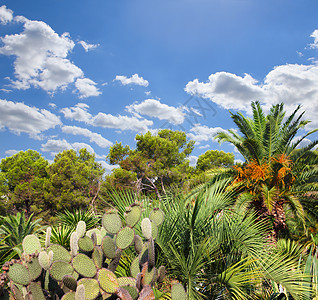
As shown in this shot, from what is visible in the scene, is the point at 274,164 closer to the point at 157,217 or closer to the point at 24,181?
the point at 157,217

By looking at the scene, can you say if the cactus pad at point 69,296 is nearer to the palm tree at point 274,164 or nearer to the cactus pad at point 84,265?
the cactus pad at point 84,265

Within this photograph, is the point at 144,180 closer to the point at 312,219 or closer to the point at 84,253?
the point at 312,219

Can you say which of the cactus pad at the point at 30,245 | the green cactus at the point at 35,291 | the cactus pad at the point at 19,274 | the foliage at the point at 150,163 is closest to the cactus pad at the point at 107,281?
the green cactus at the point at 35,291

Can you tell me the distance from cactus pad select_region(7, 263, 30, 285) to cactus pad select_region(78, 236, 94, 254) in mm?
672

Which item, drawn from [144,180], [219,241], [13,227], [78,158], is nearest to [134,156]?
[144,180]

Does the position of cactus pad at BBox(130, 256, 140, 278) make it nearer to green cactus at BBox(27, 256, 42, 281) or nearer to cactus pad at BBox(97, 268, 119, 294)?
cactus pad at BBox(97, 268, 119, 294)

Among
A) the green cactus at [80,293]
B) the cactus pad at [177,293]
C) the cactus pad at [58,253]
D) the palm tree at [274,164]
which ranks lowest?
the cactus pad at [177,293]

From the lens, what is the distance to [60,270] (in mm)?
3463

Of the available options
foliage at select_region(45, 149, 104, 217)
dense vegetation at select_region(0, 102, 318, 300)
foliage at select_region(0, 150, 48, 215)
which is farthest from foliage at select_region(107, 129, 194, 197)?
foliage at select_region(0, 150, 48, 215)

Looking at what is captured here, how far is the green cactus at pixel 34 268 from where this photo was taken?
3453 mm

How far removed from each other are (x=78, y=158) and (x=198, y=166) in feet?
44.4

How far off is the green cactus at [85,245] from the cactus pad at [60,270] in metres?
0.25

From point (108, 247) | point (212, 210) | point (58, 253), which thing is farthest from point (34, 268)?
point (212, 210)

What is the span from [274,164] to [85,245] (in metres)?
7.40
